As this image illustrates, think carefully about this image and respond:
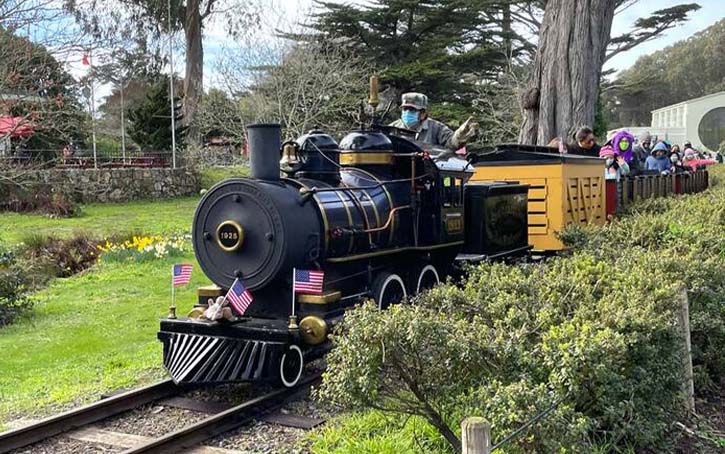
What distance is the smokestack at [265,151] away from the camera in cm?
667

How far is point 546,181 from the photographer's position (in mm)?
11344

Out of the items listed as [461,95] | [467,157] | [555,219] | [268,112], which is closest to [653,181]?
[555,219]

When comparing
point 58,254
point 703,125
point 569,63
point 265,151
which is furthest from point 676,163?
point 703,125

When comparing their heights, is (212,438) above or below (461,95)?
below

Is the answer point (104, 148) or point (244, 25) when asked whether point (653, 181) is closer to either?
point (244, 25)

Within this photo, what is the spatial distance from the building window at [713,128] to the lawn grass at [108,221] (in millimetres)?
41080

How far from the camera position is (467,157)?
370 inches

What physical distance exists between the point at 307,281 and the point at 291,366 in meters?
0.74

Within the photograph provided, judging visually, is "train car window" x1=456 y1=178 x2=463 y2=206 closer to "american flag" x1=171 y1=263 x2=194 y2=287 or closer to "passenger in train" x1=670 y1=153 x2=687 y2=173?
"american flag" x1=171 y1=263 x2=194 y2=287

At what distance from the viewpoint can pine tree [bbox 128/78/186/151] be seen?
Answer: 103 feet

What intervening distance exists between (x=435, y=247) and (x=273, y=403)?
2796 mm

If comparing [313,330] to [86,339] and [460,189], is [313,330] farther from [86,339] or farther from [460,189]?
[86,339]

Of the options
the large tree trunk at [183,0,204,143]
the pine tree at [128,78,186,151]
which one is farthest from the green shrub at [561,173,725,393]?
the large tree trunk at [183,0,204,143]

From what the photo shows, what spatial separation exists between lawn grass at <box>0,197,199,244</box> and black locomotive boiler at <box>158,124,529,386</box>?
12.0 meters
